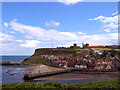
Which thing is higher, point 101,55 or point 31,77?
point 101,55

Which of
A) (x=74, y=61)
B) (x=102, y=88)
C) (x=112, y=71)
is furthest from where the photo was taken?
(x=74, y=61)

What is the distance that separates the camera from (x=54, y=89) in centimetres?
2127

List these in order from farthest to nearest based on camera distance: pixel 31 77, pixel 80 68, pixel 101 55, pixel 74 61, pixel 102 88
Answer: pixel 101 55
pixel 74 61
pixel 80 68
pixel 31 77
pixel 102 88

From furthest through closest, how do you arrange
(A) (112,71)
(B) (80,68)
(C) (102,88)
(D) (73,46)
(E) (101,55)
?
(D) (73,46) < (E) (101,55) < (B) (80,68) < (A) (112,71) < (C) (102,88)

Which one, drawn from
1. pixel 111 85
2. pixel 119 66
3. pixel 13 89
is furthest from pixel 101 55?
pixel 13 89

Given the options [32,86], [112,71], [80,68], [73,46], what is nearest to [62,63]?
[80,68]

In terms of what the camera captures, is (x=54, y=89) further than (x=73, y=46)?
No

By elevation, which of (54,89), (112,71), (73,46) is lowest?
(112,71)

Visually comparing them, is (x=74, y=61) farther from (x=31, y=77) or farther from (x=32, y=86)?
(x=32, y=86)

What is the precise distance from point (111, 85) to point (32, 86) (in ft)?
48.1

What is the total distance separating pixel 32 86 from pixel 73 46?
139273 mm

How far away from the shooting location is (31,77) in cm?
4822

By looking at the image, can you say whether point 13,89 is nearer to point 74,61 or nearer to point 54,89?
point 54,89

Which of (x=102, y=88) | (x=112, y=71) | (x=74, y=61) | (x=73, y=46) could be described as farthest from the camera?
(x=73, y=46)
